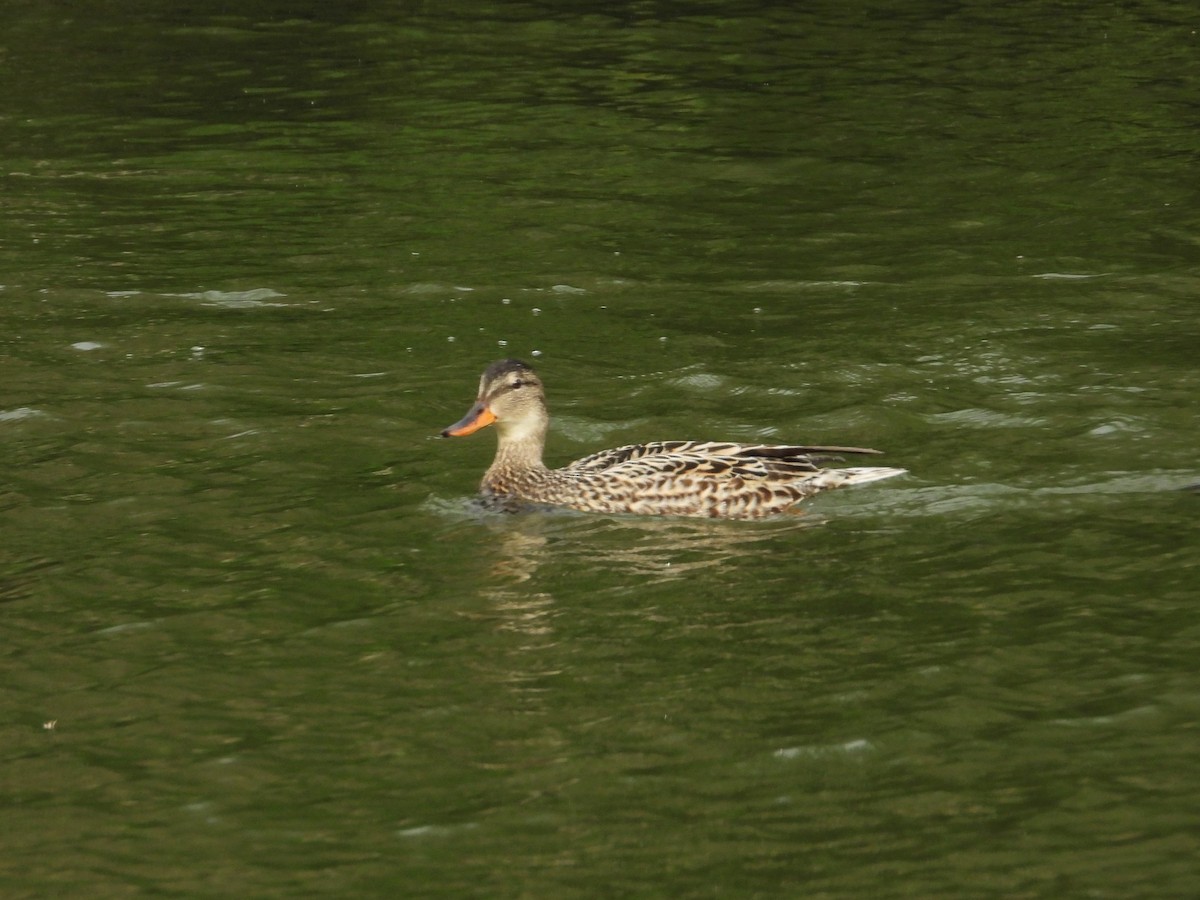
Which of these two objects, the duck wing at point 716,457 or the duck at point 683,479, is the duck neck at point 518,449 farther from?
the duck wing at point 716,457

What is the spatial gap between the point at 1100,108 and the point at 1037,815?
570 inches

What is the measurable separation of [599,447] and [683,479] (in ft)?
6.29

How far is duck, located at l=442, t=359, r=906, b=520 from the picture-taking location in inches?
468

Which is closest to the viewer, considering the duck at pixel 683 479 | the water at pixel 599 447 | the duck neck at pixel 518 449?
the water at pixel 599 447

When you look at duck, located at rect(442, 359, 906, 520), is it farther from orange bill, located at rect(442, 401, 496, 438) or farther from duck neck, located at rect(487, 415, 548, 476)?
duck neck, located at rect(487, 415, 548, 476)

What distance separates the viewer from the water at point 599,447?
320 inches

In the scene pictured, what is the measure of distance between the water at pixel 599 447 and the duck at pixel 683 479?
0.20 m

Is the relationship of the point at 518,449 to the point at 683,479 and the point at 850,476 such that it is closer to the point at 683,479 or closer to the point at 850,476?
the point at 683,479

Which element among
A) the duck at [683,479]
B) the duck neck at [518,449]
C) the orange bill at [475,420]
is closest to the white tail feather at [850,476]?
the duck at [683,479]

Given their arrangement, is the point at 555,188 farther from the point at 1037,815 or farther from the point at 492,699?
the point at 1037,815

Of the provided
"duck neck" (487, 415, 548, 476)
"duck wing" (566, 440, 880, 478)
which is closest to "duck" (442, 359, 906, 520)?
"duck wing" (566, 440, 880, 478)

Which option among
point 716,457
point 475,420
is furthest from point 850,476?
point 475,420

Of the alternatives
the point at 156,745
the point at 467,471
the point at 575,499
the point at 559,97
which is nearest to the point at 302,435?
the point at 467,471

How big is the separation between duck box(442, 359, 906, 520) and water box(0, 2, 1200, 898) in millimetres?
204
